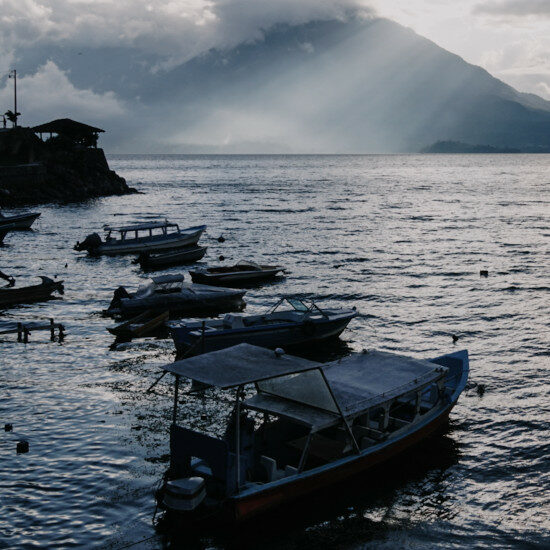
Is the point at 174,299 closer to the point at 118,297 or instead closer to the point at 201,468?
the point at 118,297

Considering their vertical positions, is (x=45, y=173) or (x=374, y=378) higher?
(x=45, y=173)

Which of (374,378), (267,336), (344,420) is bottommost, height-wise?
(267,336)

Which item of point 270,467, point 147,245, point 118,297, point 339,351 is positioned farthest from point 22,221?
point 270,467

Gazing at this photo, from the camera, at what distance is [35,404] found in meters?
21.6

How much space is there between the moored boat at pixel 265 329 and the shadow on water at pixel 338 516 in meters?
9.98

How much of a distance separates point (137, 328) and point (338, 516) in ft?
56.2

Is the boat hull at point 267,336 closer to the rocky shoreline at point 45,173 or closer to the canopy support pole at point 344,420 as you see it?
the canopy support pole at point 344,420

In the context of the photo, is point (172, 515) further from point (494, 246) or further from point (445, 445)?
point (494, 246)

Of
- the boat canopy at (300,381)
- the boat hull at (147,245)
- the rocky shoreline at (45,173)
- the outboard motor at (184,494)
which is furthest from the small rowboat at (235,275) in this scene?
the rocky shoreline at (45,173)

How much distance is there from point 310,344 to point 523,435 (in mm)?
10840

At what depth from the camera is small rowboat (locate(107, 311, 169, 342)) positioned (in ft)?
99.4

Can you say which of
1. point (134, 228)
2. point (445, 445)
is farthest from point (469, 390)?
point (134, 228)

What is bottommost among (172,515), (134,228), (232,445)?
(172,515)

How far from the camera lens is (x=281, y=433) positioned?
16391mm
